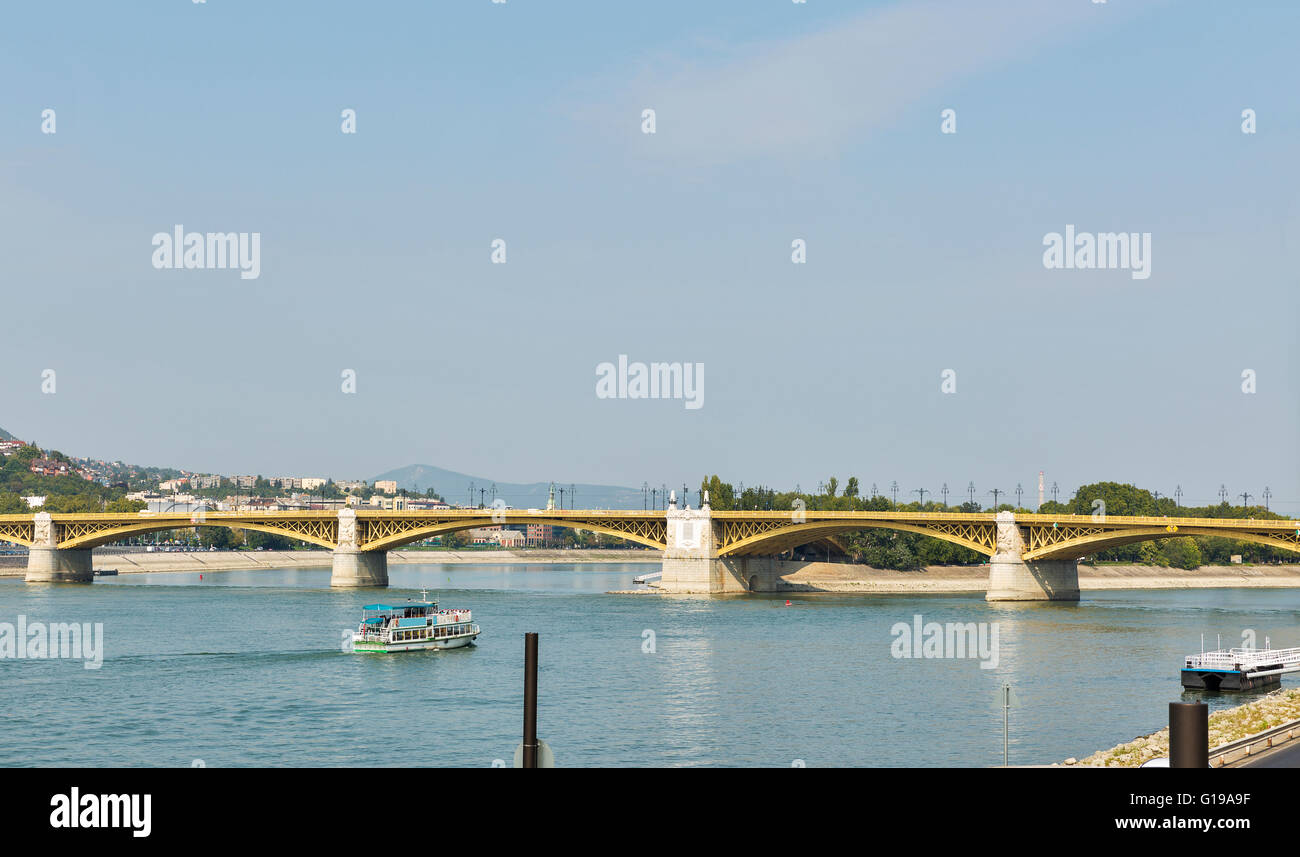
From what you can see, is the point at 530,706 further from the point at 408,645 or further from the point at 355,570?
the point at 355,570

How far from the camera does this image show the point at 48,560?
483 feet

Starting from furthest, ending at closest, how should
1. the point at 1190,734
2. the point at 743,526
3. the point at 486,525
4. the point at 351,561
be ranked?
the point at 351,561 < the point at 743,526 < the point at 486,525 < the point at 1190,734

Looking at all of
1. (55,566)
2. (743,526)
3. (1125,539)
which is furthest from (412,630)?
(55,566)

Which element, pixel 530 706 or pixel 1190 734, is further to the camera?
pixel 530 706

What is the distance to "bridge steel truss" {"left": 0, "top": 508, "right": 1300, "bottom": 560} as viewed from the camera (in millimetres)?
105750

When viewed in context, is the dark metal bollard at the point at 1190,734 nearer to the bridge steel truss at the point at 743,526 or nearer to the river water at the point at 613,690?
the river water at the point at 613,690

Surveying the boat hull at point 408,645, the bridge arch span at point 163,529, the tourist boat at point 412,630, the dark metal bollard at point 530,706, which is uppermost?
the dark metal bollard at point 530,706

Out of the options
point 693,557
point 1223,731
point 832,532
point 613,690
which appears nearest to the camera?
point 1223,731

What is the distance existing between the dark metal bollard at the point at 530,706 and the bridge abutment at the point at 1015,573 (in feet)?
347

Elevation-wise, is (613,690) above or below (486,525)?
below

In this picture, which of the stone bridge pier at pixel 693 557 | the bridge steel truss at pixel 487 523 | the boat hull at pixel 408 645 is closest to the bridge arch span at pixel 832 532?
the stone bridge pier at pixel 693 557

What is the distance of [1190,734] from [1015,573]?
109 meters

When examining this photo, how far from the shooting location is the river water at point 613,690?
42688mm
